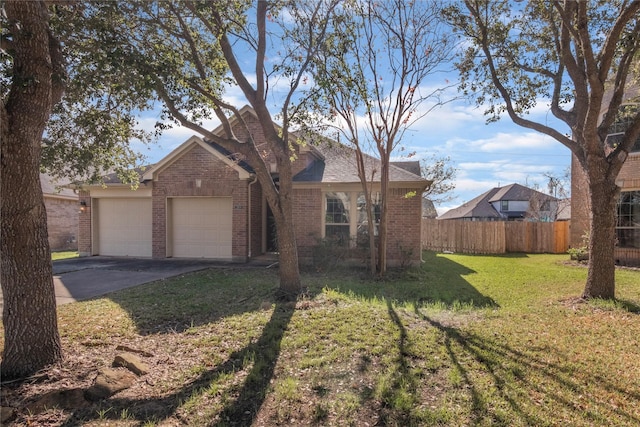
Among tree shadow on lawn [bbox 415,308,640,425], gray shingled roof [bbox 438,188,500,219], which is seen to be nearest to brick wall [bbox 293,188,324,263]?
tree shadow on lawn [bbox 415,308,640,425]

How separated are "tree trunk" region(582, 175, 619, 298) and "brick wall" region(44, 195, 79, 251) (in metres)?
22.0

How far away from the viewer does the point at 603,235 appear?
7.11m

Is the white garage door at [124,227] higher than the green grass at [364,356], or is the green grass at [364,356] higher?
the white garage door at [124,227]

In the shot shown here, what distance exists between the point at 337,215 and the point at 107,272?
23.8 feet

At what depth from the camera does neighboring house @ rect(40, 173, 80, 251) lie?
18.5 m

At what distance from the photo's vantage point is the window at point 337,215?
40.5 ft

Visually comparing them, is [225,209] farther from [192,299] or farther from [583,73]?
[583,73]

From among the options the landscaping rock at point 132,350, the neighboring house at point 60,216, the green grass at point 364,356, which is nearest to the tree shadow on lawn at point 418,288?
the green grass at point 364,356

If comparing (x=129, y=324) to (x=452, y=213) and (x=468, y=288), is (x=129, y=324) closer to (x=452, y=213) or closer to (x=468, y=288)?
(x=468, y=288)

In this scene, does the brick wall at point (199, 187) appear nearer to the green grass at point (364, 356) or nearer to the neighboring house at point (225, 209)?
the neighboring house at point (225, 209)

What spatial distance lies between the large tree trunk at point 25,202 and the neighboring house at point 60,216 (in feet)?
57.2

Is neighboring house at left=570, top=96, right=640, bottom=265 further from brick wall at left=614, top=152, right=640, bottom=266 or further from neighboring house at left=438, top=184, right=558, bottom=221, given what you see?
neighboring house at left=438, top=184, right=558, bottom=221

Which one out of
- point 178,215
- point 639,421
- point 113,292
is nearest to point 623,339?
point 639,421

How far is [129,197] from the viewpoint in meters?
13.9
